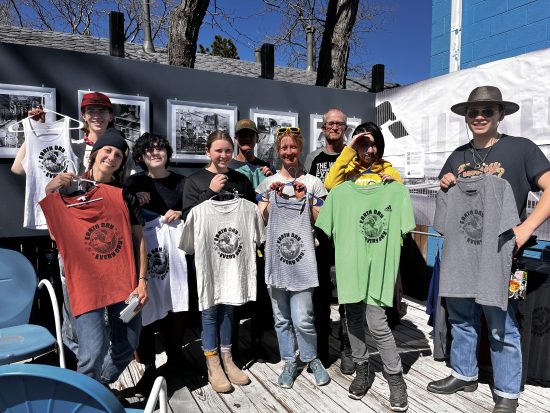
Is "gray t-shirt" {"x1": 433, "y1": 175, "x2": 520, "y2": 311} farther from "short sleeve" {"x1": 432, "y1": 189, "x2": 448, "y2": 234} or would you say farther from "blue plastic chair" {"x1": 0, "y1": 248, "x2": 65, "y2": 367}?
"blue plastic chair" {"x1": 0, "y1": 248, "x2": 65, "y2": 367}

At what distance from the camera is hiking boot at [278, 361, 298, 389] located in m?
2.83

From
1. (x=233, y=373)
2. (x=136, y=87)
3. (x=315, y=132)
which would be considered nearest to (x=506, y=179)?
(x=233, y=373)

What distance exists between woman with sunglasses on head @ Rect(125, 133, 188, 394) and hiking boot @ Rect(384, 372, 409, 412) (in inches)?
60.7

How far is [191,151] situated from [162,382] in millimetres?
3119

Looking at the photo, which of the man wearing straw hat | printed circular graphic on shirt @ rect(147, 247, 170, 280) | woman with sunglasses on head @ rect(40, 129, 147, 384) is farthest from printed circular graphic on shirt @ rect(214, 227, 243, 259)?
the man wearing straw hat

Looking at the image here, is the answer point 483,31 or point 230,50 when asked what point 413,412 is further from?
point 230,50

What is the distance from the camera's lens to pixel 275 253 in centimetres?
274

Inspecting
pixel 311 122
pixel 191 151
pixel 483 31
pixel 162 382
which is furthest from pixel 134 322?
pixel 483 31

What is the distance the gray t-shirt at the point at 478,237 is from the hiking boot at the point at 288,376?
1.21 m

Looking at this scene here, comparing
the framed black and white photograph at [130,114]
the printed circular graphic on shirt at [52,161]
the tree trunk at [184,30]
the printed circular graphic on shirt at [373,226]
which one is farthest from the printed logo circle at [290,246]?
the tree trunk at [184,30]

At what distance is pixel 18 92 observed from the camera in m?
3.46

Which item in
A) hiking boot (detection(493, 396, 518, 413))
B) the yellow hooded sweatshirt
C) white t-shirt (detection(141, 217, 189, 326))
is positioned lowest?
hiking boot (detection(493, 396, 518, 413))

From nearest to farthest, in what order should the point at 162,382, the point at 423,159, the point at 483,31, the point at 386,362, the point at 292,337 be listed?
the point at 162,382, the point at 386,362, the point at 292,337, the point at 423,159, the point at 483,31

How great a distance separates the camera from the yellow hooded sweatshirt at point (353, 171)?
2.71m
